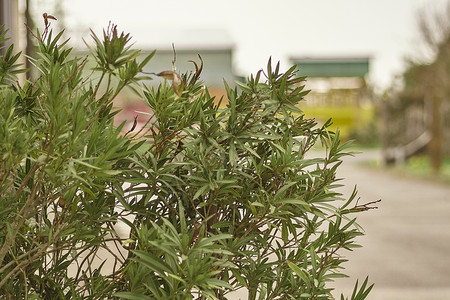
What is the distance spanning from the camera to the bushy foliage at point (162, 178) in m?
0.61

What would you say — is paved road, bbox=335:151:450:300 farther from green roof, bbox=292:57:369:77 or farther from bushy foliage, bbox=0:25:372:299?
green roof, bbox=292:57:369:77

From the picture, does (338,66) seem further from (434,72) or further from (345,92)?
(434,72)

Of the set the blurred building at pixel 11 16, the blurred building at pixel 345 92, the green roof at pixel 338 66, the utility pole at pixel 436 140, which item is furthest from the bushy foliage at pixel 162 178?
the green roof at pixel 338 66

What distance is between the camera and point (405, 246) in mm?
4730

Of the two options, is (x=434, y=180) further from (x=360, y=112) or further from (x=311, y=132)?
(x=311, y=132)

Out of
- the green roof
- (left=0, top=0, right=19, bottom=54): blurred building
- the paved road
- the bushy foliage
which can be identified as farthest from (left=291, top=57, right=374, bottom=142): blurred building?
the bushy foliage

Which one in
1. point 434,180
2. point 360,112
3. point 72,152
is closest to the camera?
point 72,152

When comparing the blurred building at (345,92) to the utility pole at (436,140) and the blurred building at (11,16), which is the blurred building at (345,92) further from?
the blurred building at (11,16)

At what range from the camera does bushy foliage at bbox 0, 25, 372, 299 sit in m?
0.61

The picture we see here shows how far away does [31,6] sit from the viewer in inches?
111

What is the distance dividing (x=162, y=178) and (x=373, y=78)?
499 inches

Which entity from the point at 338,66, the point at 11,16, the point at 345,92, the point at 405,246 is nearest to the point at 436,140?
the point at 345,92

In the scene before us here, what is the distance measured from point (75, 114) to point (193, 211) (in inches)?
9.9

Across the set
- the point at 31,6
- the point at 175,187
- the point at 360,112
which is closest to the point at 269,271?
the point at 175,187
